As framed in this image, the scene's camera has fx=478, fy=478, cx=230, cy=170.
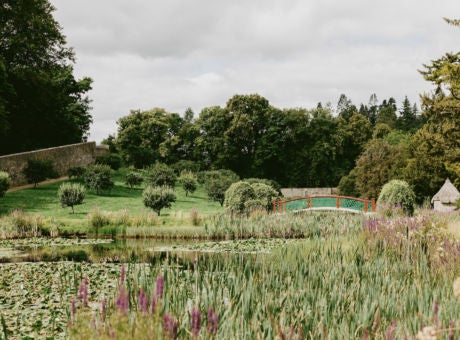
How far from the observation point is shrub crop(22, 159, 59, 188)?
1046 inches

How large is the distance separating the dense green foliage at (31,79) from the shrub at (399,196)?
19.5 m

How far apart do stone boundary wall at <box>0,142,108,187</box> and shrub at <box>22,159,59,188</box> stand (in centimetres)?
32

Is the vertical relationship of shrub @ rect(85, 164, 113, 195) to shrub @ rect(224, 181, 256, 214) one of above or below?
above

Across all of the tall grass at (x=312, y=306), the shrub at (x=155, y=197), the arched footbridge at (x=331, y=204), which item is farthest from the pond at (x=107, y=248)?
the arched footbridge at (x=331, y=204)

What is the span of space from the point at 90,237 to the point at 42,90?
55.7 feet

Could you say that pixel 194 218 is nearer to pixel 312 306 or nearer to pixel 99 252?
pixel 99 252

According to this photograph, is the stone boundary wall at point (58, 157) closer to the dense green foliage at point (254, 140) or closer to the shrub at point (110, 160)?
the shrub at point (110, 160)

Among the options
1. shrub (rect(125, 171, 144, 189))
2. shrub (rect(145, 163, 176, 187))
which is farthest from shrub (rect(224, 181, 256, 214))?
shrub (rect(125, 171, 144, 189))

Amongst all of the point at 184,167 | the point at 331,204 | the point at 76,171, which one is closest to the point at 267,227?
the point at 331,204

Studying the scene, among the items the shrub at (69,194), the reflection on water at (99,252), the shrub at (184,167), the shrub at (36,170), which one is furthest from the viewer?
the shrub at (184,167)

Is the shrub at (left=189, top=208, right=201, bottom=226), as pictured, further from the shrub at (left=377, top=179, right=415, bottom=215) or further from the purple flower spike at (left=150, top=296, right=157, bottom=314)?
the purple flower spike at (left=150, top=296, right=157, bottom=314)

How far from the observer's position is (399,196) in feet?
61.7

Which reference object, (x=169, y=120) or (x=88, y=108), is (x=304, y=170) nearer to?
(x=169, y=120)

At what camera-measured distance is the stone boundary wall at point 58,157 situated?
85.0ft
